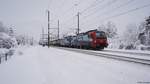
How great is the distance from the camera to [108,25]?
248 ft

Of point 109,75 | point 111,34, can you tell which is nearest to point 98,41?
point 109,75

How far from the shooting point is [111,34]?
237ft

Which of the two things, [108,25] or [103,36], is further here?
[108,25]

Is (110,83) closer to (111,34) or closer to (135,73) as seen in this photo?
(135,73)

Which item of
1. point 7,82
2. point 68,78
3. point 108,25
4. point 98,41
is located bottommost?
point 7,82

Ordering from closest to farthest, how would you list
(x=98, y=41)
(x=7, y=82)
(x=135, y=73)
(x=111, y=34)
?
1. (x=135, y=73)
2. (x=7, y=82)
3. (x=98, y=41)
4. (x=111, y=34)

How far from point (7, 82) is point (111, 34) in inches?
2758

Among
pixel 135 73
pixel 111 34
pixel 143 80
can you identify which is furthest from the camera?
pixel 111 34

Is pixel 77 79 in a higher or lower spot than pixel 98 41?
lower

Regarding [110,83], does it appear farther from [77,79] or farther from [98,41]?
[98,41]

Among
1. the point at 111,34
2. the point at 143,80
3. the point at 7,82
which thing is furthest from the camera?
the point at 111,34

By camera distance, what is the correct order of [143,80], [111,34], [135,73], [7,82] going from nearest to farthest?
[143,80]
[135,73]
[7,82]
[111,34]

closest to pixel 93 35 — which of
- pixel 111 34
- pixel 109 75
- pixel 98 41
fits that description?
pixel 98 41

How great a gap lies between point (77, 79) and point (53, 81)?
1068 millimetres
